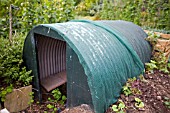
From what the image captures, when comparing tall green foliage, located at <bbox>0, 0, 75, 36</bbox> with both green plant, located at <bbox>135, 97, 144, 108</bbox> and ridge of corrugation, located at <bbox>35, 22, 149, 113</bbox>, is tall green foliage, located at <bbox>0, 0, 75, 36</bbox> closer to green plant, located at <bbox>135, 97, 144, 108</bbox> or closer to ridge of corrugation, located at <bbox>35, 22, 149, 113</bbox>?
ridge of corrugation, located at <bbox>35, 22, 149, 113</bbox>

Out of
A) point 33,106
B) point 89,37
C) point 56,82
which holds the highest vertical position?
point 89,37

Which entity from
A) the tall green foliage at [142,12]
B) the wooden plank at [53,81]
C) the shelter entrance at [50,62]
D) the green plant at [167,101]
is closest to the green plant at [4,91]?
the shelter entrance at [50,62]

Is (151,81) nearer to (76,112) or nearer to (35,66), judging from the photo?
(76,112)

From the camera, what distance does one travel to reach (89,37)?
277 centimetres

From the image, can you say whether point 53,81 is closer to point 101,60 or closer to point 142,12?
point 101,60

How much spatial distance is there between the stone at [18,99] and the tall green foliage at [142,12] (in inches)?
186

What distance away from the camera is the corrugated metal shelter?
7.93ft

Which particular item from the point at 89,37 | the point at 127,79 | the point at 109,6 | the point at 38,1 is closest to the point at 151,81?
the point at 127,79

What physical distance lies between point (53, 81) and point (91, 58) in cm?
168

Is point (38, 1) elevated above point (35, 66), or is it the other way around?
point (38, 1)

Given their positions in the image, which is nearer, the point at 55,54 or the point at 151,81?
the point at 151,81

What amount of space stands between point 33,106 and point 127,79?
1760mm

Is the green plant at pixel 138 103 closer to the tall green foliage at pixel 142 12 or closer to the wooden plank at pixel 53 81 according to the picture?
the wooden plank at pixel 53 81

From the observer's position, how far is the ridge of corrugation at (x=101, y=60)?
7.79ft
